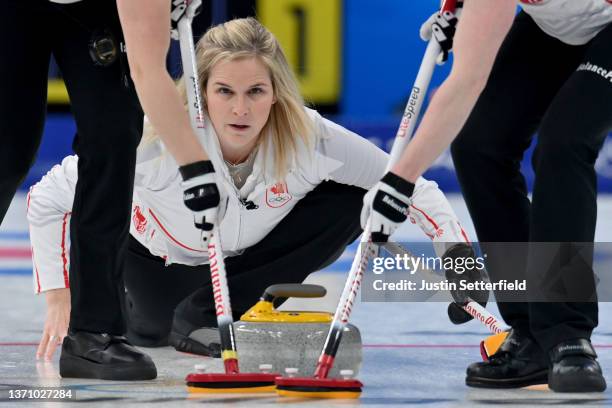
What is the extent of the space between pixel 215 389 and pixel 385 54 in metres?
8.63

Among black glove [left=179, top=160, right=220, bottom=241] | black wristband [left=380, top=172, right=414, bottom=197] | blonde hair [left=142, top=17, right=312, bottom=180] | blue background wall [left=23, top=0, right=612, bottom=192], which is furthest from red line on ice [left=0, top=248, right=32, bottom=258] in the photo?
blue background wall [left=23, top=0, right=612, bottom=192]

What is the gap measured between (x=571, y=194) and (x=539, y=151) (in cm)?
13

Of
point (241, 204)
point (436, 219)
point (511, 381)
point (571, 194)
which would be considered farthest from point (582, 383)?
point (241, 204)

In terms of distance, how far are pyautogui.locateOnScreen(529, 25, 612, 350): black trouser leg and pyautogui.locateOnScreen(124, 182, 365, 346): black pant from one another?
3.21 feet

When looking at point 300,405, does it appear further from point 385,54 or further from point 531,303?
point 385,54

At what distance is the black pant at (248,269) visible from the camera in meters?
3.81

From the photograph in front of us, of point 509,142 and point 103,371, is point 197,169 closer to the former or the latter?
point 103,371

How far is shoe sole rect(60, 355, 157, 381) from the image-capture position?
3090 mm

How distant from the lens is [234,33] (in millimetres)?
3719

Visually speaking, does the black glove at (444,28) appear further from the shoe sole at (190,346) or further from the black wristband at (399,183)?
the shoe sole at (190,346)

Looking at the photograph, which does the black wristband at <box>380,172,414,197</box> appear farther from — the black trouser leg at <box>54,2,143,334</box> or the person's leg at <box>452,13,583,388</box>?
the black trouser leg at <box>54,2,143,334</box>

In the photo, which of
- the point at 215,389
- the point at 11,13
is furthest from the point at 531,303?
the point at 11,13

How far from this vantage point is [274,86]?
3.72 m

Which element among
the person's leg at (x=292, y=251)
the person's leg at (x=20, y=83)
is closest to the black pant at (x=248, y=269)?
the person's leg at (x=292, y=251)
